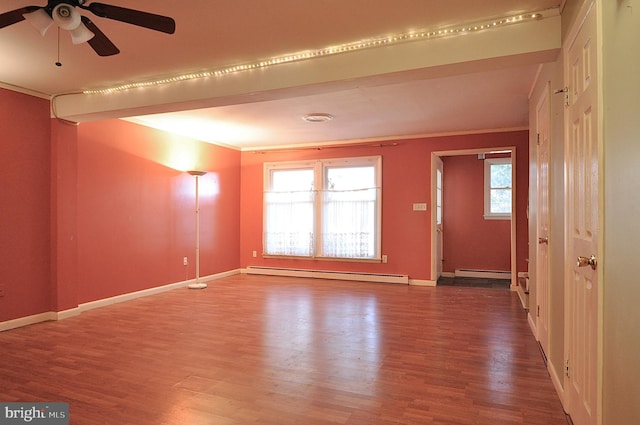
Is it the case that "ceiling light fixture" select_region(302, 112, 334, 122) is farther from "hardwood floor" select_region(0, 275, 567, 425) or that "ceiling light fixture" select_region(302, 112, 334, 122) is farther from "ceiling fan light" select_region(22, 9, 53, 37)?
"ceiling fan light" select_region(22, 9, 53, 37)

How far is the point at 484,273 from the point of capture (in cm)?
726

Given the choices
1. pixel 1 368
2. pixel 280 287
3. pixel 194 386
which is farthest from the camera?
pixel 280 287

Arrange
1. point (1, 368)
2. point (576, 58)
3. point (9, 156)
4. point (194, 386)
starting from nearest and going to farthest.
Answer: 1. point (576, 58)
2. point (194, 386)
3. point (1, 368)
4. point (9, 156)

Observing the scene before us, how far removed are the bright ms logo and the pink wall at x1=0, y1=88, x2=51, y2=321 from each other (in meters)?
2.09

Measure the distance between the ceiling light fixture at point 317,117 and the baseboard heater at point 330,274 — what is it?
9.32ft

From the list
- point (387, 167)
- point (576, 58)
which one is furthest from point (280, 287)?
point (576, 58)

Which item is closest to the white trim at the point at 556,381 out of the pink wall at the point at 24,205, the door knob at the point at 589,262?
the door knob at the point at 589,262

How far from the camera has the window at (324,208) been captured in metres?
6.79

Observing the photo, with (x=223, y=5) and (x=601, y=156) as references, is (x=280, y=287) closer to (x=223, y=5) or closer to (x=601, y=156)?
(x=223, y=5)

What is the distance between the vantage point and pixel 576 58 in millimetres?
2055

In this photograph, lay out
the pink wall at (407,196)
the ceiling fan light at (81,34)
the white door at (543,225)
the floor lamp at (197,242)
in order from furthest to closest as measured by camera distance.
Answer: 1. the pink wall at (407,196)
2. the floor lamp at (197,242)
3. the white door at (543,225)
4. the ceiling fan light at (81,34)

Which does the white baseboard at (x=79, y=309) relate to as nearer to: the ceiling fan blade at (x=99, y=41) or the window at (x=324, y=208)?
the window at (x=324, y=208)

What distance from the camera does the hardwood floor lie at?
2.28 metres

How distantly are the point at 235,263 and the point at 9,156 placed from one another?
4.19 m
